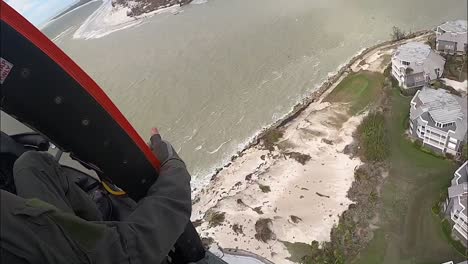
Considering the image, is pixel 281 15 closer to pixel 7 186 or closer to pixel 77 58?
pixel 77 58

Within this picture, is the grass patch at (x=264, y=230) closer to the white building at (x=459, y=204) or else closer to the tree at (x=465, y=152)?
the white building at (x=459, y=204)

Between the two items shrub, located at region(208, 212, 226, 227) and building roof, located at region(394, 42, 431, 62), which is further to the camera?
building roof, located at region(394, 42, 431, 62)

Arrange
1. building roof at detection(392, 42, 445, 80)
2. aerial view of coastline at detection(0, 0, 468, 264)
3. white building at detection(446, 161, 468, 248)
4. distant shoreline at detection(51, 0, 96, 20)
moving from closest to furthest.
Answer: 1. aerial view of coastline at detection(0, 0, 468, 264)
2. white building at detection(446, 161, 468, 248)
3. building roof at detection(392, 42, 445, 80)
4. distant shoreline at detection(51, 0, 96, 20)

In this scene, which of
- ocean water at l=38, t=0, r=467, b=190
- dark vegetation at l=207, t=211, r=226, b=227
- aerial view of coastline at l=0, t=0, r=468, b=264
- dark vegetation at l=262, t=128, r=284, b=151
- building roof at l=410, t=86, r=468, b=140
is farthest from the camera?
ocean water at l=38, t=0, r=467, b=190

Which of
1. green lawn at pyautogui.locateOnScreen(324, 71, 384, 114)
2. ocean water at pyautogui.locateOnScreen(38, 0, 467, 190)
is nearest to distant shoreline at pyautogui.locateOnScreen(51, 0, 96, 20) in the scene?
ocean water at pyautogui.locateOnScreen(38, 0, 467, 190)

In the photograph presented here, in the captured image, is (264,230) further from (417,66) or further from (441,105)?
(417,66)

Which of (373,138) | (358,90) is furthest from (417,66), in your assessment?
(373,138)

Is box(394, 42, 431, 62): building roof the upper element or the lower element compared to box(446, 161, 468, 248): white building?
upper

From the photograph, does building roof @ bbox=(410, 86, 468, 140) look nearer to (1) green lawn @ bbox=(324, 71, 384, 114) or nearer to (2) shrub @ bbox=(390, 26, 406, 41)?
(1) green lawn @ bbox=(324, 71, 384, 114)
